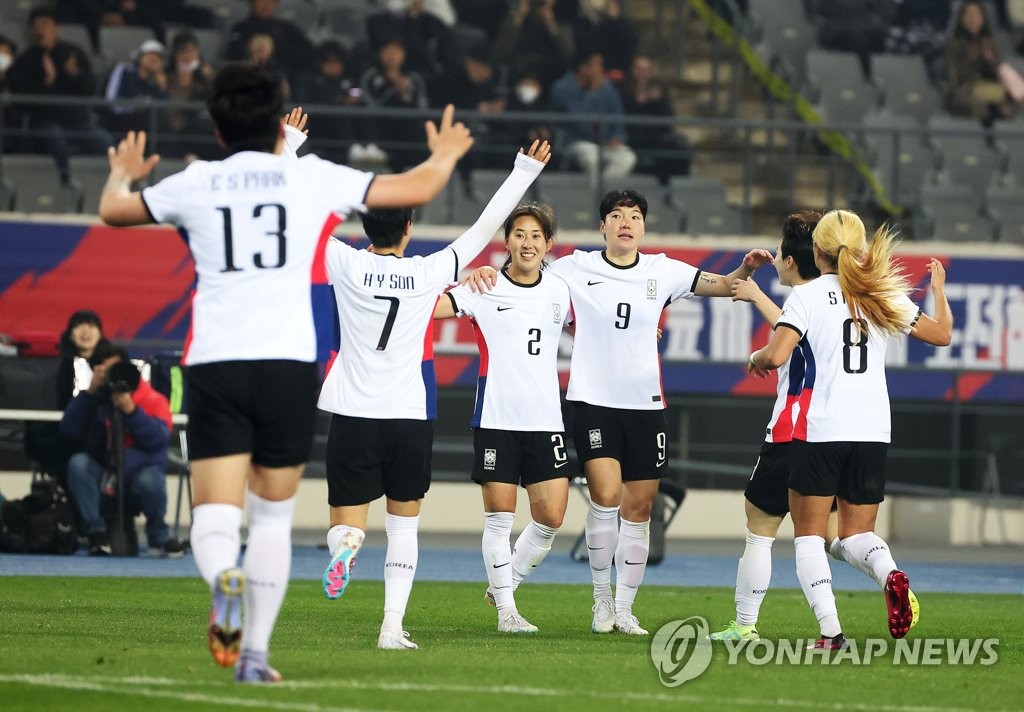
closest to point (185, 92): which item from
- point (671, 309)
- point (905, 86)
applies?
point (671, 309)

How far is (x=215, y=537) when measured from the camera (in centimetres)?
583

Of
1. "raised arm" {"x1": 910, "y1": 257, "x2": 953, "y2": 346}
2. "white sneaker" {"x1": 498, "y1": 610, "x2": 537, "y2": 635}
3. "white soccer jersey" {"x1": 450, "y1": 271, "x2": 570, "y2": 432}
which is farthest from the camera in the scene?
"white soccer jersey" {"x1": 450, "y1": 271, "x2": 570, "y2": 432}

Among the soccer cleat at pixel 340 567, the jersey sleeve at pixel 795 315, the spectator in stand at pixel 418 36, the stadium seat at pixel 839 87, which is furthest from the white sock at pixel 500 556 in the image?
the stadium seat at pixel 839 87

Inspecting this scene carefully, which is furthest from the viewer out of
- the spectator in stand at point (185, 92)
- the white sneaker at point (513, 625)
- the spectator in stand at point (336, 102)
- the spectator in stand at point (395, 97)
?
the spectator in stand at point (395, 97)

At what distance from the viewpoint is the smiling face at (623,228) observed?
29.5 feet

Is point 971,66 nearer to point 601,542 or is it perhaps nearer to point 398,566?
point 601,542

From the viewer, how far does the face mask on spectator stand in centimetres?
1955

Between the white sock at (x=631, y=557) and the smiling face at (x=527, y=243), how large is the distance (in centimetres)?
148

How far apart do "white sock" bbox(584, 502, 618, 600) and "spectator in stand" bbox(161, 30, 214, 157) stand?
998 centimetres

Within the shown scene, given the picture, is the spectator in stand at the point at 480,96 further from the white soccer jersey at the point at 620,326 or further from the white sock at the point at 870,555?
the white sock at the point at 870,555

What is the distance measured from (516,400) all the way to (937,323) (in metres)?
2.19

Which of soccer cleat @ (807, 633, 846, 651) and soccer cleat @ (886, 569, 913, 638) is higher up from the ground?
soccer cleat @ (886, 569, 913, 638)

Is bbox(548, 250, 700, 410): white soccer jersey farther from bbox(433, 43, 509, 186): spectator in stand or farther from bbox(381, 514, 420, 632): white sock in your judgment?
bbox(433, 43, 509, 186): spectator in stand

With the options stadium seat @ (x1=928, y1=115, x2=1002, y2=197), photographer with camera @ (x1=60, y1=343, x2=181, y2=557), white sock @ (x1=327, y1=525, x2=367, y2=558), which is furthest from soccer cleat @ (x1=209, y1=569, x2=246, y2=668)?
stadium seat @ (x1=928, y1=115, x2=1002, y2=197)
